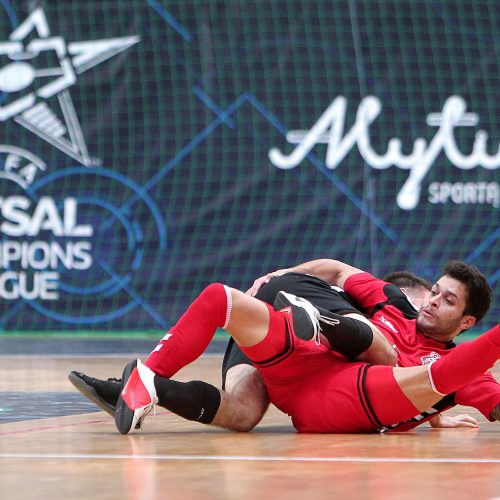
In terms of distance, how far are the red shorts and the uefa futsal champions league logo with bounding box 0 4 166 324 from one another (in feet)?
22.6

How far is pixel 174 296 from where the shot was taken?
441 inches

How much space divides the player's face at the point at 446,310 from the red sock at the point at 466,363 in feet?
1.41

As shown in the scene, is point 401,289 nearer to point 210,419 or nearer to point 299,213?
point 210,419

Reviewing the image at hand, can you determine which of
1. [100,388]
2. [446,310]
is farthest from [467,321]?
[100,388]

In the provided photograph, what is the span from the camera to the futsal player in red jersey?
402cm

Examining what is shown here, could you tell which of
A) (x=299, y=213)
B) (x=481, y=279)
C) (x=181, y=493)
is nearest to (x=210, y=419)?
(x=481, y=279)

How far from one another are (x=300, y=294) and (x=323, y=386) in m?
0.49

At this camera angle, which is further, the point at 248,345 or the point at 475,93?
the point at 475,93

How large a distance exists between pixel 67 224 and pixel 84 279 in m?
0.54

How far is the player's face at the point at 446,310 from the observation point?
4.36 m

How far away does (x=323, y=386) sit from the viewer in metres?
4.27

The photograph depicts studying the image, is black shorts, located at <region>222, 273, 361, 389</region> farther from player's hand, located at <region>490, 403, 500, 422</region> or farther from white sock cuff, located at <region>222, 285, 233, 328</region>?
player's hand, located at <region>490, 403, 500, 422</region>

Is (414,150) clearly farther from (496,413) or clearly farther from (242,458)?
(242,458)

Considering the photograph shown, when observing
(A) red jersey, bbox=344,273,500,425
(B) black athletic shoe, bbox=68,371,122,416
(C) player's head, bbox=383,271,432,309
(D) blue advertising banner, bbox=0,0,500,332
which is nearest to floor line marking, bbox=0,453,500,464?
(B) black athletic shoe, bbox=68,371,122,416
